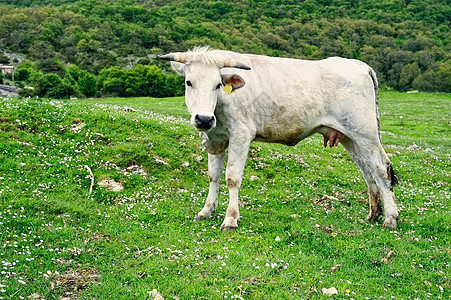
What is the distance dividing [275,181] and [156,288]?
26.0 ft

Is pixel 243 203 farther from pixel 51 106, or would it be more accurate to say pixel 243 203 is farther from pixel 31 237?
pixel 51 106

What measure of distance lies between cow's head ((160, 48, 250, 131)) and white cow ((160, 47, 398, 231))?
120 mm

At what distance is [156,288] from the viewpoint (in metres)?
6.40

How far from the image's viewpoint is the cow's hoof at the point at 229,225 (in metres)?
9.26

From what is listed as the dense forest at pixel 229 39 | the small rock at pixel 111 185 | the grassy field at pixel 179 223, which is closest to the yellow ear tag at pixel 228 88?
the grassy field at pixel 179 223

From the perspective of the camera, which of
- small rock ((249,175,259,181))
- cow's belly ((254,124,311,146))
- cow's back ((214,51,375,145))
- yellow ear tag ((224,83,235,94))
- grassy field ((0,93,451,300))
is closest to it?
grassy field ((0,93,451,300))

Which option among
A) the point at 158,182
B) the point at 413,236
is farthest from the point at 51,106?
the point at 413,236

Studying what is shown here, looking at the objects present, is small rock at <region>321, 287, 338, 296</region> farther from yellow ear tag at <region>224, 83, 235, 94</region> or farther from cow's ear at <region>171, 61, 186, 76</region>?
cow's ear at <region>171, 61, 186, 76</region>

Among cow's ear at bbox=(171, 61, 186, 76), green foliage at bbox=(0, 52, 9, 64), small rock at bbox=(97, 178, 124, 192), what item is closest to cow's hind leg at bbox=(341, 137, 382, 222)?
cow's ear at bbox=(171, 61, 186, 76)

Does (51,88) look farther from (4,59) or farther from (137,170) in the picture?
(4,59)

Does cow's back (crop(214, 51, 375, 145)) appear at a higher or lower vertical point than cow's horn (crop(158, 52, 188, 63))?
lower

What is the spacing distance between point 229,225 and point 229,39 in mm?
143440

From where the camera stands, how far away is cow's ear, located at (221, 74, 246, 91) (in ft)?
29.7

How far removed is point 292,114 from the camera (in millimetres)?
10008
